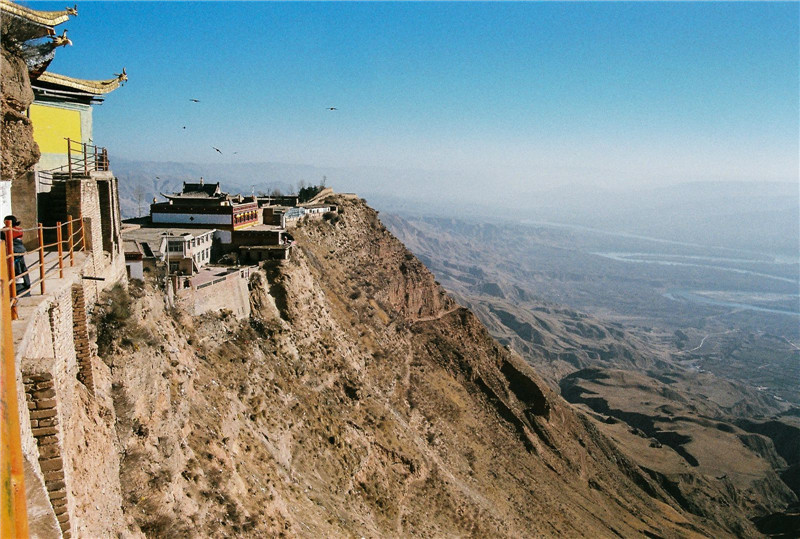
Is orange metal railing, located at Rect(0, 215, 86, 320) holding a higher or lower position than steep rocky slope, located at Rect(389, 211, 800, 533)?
higher

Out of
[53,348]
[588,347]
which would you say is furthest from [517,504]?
[588,347]

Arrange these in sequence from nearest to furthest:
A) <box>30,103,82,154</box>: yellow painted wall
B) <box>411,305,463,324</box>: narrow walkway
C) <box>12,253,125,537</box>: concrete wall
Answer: <box>12,253,125,537</box>: concrete wall → <box>30,103,82,154</box>: yellow painted wall → <box>411,305,463,324</box>: narrow walkway

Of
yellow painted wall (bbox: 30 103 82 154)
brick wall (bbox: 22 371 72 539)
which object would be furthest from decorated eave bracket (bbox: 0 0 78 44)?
brick wall (bbox: 22 371 72 539)

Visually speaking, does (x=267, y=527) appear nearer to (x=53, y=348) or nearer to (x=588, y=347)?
(x=53, y=348)

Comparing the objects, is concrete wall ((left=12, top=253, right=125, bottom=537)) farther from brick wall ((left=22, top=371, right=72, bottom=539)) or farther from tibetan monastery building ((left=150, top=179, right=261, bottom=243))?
tibetan monastery building ((left=150, top=179, right=261, bottom=243))

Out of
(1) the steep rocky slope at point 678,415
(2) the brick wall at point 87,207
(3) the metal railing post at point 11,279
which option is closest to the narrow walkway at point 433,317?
(1) the steep rocky slope at point 678,415
